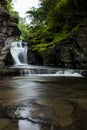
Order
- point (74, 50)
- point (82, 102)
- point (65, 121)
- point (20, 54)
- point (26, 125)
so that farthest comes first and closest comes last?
point (20, 54) < point (74, 50) < point (82, 102) < point (65, 121) < point (26, 125)

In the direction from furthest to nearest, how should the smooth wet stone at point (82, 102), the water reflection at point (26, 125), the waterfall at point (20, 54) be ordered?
the waterfall at point (20, 54), the smooth wet stone at point (82, 102), the water reflection at point (26, 125)

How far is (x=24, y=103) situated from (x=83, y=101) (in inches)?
75.9

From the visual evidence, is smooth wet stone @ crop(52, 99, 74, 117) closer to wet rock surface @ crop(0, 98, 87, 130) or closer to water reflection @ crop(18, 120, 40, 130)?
wet rock surface @ crop(0, 98, 87, 130)

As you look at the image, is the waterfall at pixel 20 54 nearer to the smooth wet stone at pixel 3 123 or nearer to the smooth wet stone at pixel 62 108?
the smooth wet stone at pixel 62 108

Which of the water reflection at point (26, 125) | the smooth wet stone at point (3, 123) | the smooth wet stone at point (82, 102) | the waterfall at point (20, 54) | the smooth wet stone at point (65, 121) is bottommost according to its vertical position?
the smooth wet stone at point (82, 102)

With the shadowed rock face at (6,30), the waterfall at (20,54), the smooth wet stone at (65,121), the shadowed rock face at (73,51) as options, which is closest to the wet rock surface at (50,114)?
the smooth wet stone at (65,121)

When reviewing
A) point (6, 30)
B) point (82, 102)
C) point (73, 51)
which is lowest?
point (82, 102)

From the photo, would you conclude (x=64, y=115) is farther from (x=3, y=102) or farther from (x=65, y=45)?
(x=65, y=45)

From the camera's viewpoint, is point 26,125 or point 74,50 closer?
point 26,125

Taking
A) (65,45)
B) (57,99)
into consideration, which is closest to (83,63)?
(65,45)

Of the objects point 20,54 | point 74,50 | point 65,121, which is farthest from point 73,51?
point 65,121

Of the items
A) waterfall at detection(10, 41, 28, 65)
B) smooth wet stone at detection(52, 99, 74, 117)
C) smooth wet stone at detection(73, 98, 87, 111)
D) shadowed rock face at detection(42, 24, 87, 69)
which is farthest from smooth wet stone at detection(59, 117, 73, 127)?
waterfall at detection(10, 41, 28, 65)

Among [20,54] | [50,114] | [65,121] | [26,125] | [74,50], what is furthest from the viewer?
[20,54]

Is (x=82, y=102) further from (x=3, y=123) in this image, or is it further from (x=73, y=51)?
(x=73, y=51)
